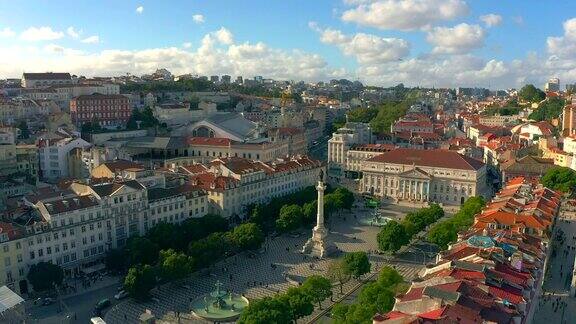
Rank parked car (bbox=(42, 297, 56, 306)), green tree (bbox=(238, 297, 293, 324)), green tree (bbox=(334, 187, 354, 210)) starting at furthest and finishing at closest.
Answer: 1. green tree (bbox=(334, 187, 354, 210))
2. parked car (bbox=(42, 297, 56, 306))
3. green tree (bbox=(238, 297, 293, 324))

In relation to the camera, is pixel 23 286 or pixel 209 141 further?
pixel 209 141

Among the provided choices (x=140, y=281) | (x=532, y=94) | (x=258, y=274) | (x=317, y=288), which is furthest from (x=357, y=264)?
(x=532, y=94)

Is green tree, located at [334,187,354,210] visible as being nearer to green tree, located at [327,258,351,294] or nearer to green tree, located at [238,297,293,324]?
green tree, located at [327,258,351,294]

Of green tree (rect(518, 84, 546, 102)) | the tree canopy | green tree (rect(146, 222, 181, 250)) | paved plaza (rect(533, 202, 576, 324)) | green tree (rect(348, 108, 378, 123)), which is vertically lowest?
paved plaza (rect(533, 202, 576, 324))

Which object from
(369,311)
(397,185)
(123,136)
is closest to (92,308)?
(369,311)

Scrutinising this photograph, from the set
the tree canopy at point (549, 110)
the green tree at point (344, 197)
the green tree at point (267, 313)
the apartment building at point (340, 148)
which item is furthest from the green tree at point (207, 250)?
the tree canopy at point (549, 110)

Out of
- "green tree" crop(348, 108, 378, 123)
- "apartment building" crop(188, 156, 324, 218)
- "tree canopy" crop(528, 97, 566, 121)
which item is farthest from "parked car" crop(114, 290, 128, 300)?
"green tree" crop(348, 108, 378, 123)

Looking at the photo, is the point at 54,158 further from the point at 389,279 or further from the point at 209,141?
the point at 389,279
